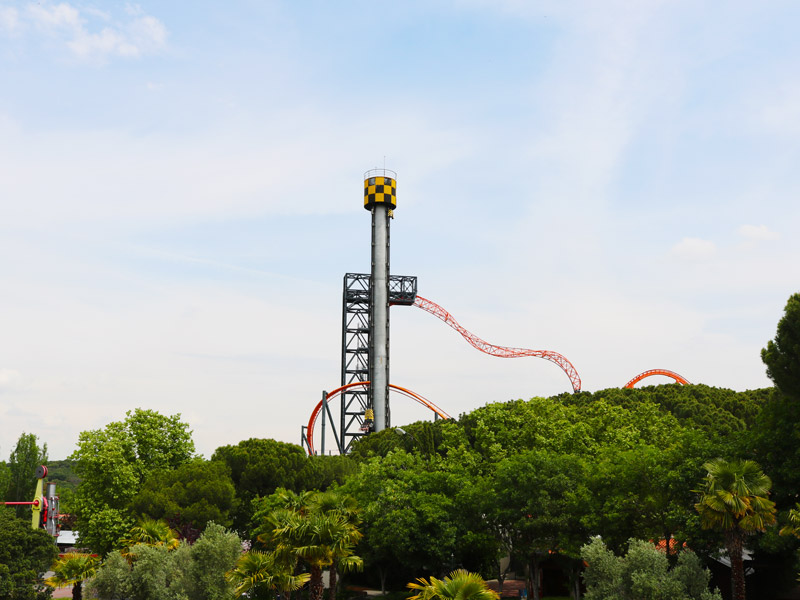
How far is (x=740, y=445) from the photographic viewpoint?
34.3m

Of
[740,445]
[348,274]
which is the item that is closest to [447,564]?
[740,445]

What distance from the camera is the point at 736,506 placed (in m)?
27.3

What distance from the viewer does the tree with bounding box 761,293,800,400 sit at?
105 feet

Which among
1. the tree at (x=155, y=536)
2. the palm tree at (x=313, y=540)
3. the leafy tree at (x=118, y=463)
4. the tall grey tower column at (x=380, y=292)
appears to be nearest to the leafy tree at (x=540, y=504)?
the palm tree at (x=313, y=540)

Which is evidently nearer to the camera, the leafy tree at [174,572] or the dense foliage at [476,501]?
the dense foliage at [476,501]

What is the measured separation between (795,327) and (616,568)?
1338cm

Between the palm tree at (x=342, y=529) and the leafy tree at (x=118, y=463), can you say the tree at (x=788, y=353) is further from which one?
the leafy tree at (x=118, y=463)

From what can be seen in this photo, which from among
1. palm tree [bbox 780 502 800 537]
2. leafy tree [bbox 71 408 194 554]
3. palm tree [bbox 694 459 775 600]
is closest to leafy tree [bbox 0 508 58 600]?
leafy tree [bbox 71 408 194 554]

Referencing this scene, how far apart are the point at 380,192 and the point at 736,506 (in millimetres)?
92114

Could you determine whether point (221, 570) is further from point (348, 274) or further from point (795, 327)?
point (348, 274)

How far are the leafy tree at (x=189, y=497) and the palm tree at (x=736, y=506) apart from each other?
114 feet

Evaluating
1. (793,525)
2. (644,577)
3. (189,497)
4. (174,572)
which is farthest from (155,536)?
(793,525)

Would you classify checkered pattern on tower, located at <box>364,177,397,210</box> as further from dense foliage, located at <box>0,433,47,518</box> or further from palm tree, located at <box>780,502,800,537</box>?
palm tree, located at <box>780,502,800,537</box>

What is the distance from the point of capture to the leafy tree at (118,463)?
54.8 m
